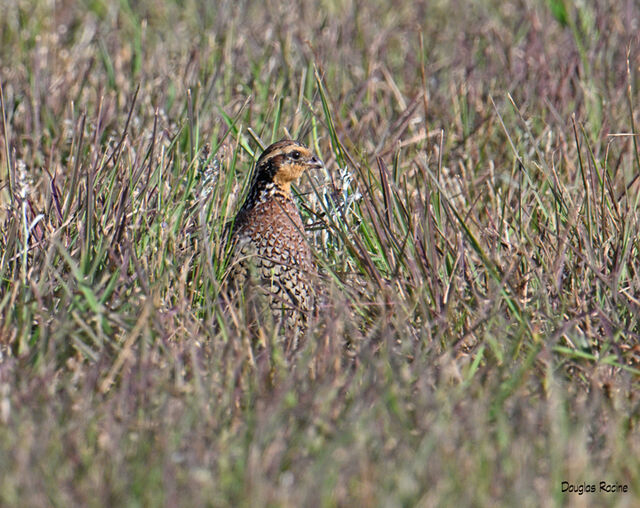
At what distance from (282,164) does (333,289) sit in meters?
0.83

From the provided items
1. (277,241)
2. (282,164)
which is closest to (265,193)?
(282,164)

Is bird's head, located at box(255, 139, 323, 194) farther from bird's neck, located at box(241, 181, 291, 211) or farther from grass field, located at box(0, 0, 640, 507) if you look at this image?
grass field, located at box(0, 0, 640, 507)

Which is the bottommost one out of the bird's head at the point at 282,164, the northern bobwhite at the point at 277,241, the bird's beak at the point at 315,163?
the northern bobwhite at the point at 277,241

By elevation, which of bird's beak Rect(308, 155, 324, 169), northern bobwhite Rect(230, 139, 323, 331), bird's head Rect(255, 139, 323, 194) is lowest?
northern bobwhite Rect(230, 139, 323, 331)

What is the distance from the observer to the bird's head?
14.6 feet

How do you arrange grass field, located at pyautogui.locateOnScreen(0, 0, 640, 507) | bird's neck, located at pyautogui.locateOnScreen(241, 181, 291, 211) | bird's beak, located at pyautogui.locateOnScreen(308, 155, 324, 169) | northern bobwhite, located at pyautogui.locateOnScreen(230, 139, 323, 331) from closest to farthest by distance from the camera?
grass field, located at pyautogui.locateOnScreen(0, 0, 640, 507)
northern bobwhite, located at pyautogui.locateOnScreen(230, 139, 323, 331)
bird's neck, located at pyautogui.locateOnScreen(241, 181, 291, 211)
bird's beak, located at pyautogui.locateOnScreen(308, 155, 324, 169)

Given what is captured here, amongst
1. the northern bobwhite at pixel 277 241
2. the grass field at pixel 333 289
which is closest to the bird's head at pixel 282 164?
the northern bobwhite at pixel 277 241

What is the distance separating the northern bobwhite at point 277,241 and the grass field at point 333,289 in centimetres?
10

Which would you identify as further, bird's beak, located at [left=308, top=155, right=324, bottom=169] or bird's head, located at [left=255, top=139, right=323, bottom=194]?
bird's beak, located at [left=308, top=155, right=324, bottom=169]

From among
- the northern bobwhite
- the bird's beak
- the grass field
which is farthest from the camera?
the bird's beak

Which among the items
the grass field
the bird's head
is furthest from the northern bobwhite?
the grass field

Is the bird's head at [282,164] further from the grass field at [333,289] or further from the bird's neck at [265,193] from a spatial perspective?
the grass field at [333,289]

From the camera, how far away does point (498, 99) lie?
20.4 feet

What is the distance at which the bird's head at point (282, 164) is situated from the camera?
4.45 metres
